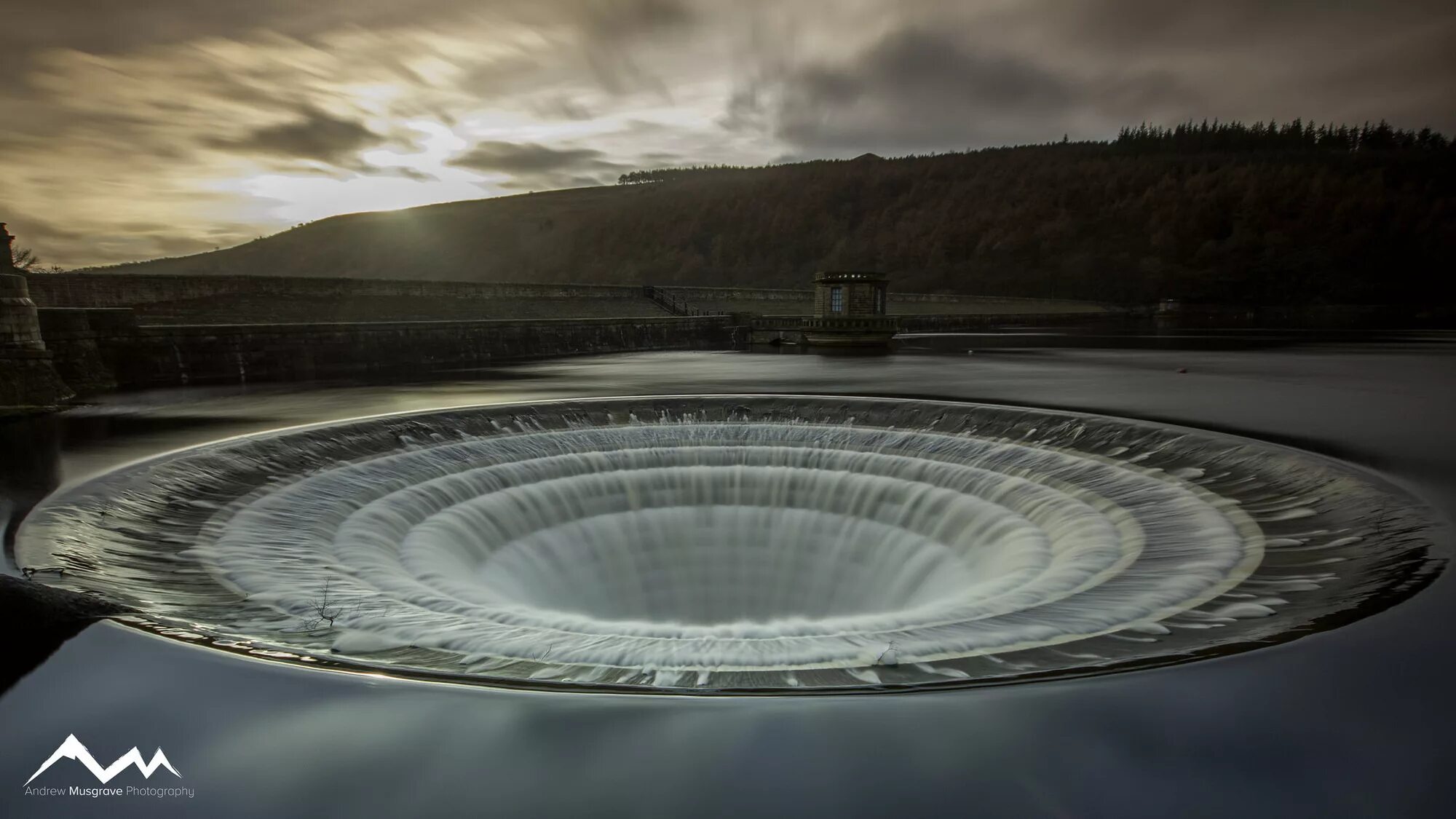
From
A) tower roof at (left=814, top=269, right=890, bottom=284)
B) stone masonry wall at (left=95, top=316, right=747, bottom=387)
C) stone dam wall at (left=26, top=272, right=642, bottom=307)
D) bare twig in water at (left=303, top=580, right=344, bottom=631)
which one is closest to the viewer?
bare twig in water at (left=303, top=580, right=344, bottom=631)

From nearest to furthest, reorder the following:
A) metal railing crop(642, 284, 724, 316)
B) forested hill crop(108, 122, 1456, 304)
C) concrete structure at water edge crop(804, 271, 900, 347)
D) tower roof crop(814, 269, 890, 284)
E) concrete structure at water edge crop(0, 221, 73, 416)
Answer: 1. concrete structure at water edge crop(0, 221, 73, 416)
2. concrete structure at water edge crop(804, 271, 900, 347)
3. tower roof crop(814, 269, 890, 284)
4. metal railing crop(642, 284, 724, 316)
5. forested hill crop(108, 122, 1456, 304)

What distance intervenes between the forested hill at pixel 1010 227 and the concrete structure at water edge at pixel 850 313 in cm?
6839

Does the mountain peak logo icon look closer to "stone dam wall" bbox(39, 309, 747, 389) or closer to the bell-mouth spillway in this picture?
the bell-mouth spillway

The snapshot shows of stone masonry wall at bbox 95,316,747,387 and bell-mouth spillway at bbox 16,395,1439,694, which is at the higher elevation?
stone masonry wall at bbox 95,316,747,387

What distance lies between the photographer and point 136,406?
17219mm

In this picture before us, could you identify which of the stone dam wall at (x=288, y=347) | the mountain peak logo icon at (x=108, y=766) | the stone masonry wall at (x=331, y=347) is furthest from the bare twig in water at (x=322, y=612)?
the stone masonry wall at (x=331, y=347)

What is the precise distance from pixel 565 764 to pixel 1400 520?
867 centimetres

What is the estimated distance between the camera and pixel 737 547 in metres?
11.0

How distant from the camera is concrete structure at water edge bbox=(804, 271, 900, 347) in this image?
3816 centimetres

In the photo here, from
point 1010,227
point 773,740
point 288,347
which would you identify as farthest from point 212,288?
point 1010,227

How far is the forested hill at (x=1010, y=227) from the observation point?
332 feet

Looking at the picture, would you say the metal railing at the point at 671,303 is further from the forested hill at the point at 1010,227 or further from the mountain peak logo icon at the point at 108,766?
the forested hill at the point at 1010,227

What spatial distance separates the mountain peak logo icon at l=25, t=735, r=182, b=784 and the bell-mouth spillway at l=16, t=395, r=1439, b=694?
109 cm

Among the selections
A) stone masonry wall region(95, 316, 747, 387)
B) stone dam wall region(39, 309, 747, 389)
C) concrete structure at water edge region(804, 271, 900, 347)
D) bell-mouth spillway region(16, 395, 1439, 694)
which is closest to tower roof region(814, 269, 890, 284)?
concrete structure at water edge region(804, 271, 900, 347)
